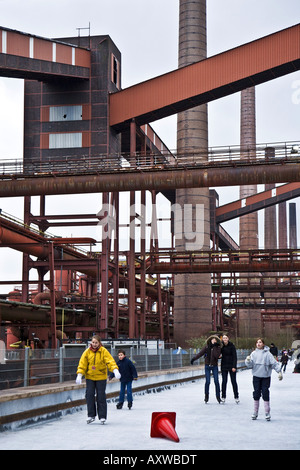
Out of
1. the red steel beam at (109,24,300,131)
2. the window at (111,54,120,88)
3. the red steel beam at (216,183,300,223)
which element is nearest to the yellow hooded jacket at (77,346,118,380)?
the red steel beam at (109,24,300,131)

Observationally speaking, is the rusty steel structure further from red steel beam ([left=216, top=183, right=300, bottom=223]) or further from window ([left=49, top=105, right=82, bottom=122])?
red steel beam ([left=216, top=183, right=300, bottom=223])

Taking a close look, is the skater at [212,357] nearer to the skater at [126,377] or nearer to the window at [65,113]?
the skater at [126,377]

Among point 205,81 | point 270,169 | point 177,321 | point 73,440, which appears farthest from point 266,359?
point 177,321

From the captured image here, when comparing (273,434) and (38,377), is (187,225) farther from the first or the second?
(273,434)

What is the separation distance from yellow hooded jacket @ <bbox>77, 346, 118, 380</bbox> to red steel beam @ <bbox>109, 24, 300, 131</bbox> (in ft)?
91.9

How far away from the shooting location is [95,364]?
38.6 feet

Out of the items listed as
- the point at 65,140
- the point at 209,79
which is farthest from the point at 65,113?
the point at 209,79

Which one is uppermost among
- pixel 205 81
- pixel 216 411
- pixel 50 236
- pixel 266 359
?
pixel 205 81

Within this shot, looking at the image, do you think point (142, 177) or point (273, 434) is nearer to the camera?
point (273, 434)

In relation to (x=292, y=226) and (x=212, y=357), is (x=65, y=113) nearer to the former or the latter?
(x=212, y=357)

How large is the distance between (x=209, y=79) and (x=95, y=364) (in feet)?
94.4

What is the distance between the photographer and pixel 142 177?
31.7m

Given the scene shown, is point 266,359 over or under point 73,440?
over
